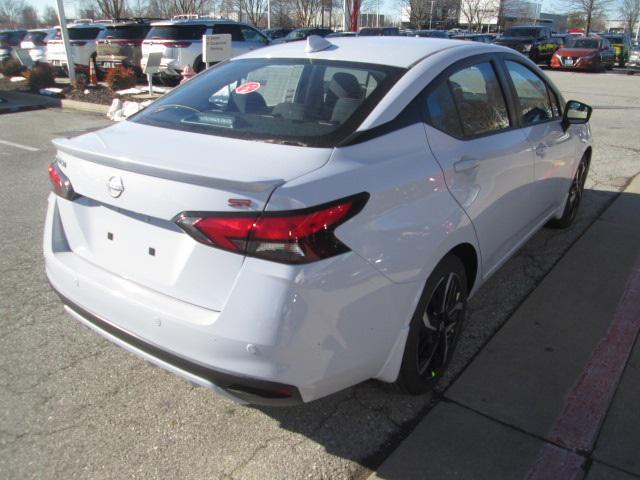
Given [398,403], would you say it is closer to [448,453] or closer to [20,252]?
[448,453]

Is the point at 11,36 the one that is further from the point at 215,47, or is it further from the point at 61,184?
the point at 61,184

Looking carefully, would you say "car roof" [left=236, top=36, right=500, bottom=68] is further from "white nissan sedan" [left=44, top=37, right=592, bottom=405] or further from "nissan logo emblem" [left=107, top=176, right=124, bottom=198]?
"nissan logo emblem" [left=107, top=176, right=124, bottom=198]

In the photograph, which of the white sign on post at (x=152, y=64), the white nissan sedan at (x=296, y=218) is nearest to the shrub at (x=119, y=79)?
the white sign on post at (x=152, y=64)

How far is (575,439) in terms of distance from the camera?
2496mm

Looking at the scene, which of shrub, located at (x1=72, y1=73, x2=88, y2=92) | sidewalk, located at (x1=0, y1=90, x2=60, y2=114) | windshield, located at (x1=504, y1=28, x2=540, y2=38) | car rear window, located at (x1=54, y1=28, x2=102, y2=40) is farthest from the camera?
windshield, located at (x1=504, y1=28, x2=540, y2=38)

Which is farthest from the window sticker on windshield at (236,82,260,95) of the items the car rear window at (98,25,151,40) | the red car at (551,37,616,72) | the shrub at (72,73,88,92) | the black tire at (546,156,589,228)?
the red car at (551,37,616,72)

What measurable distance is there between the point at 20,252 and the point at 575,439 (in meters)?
4.14

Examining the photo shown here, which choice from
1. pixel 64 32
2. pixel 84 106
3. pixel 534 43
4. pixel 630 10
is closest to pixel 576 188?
pixel 84 106

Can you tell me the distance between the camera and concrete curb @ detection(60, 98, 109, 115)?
12.2 metres

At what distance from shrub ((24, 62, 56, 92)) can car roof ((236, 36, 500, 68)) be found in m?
14.2

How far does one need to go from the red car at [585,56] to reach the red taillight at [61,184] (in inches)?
1052

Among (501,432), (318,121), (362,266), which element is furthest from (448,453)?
(318,121)

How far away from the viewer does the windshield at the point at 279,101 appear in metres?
2.45

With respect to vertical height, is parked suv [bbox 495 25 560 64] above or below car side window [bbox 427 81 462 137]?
below
